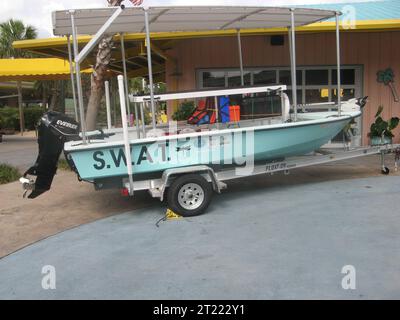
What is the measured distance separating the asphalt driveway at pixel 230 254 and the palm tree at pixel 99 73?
13.3 feet

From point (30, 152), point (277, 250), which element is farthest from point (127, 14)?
point (30, 152)

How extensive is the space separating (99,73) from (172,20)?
3384 mm

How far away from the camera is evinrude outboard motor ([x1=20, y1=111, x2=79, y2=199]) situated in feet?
19.5

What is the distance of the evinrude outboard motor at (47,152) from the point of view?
5.95 meters

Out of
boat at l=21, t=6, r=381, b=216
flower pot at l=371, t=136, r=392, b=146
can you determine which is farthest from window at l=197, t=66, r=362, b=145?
boat at l=21, t=6, r=381, b=216

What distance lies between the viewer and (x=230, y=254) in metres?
4.61

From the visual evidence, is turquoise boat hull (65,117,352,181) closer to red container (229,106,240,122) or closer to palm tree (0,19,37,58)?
red container (229,106,240,122)

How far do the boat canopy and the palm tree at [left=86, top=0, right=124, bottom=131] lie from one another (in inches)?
81.7

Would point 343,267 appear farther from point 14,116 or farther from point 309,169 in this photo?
point 14,116

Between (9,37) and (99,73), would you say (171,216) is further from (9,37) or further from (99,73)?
(9,37)

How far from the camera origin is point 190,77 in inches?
444

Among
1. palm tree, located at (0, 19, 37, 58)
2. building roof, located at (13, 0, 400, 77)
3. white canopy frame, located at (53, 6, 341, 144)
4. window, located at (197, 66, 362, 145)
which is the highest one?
palm tree, located at (0, 19, 37, 58)

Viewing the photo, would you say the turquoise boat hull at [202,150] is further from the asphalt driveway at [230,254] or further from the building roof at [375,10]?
the building roof at [375,10]
